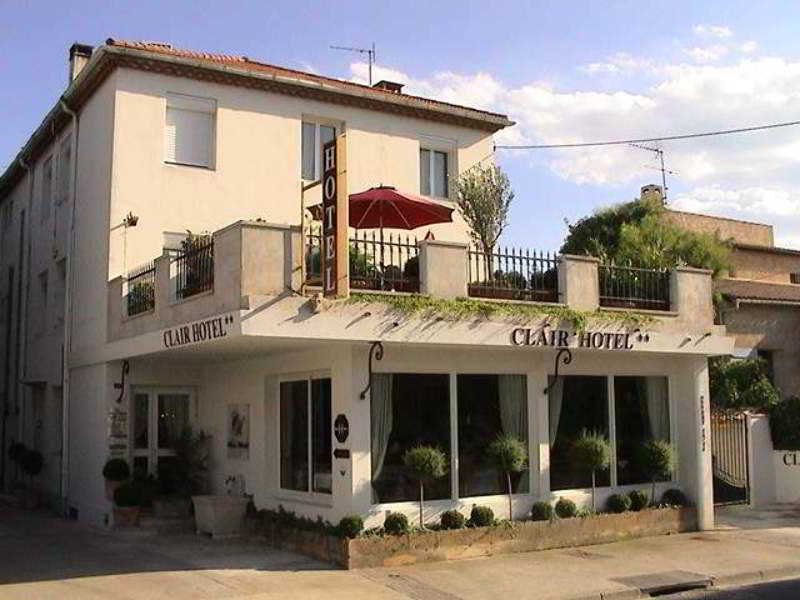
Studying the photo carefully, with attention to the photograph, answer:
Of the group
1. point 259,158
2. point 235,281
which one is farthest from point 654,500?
point 259,158

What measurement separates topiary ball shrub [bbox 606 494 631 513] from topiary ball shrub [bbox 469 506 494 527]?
248 cm

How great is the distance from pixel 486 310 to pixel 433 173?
7720mm

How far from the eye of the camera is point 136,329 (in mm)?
15266

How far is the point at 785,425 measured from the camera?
18.2 m

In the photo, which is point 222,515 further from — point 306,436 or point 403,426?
point 403,426

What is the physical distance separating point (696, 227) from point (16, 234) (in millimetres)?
21403

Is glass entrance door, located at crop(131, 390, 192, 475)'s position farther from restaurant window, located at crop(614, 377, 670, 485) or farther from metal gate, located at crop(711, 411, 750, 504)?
metal gate, located at crop(711, 411, 750, 504)

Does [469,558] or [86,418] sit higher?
[86,418]

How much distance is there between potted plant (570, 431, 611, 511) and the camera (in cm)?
1438

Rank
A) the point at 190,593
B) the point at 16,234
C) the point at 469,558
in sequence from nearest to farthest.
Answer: the point at 190,593
the point at 469,558
the point at 16,234

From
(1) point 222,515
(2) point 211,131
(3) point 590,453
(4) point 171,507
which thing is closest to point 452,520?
(3) point 590,453

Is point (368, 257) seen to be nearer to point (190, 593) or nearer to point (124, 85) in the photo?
point (190, 593)

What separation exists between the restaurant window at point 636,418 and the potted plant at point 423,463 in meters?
3.94

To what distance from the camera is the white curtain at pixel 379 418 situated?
12789mm
